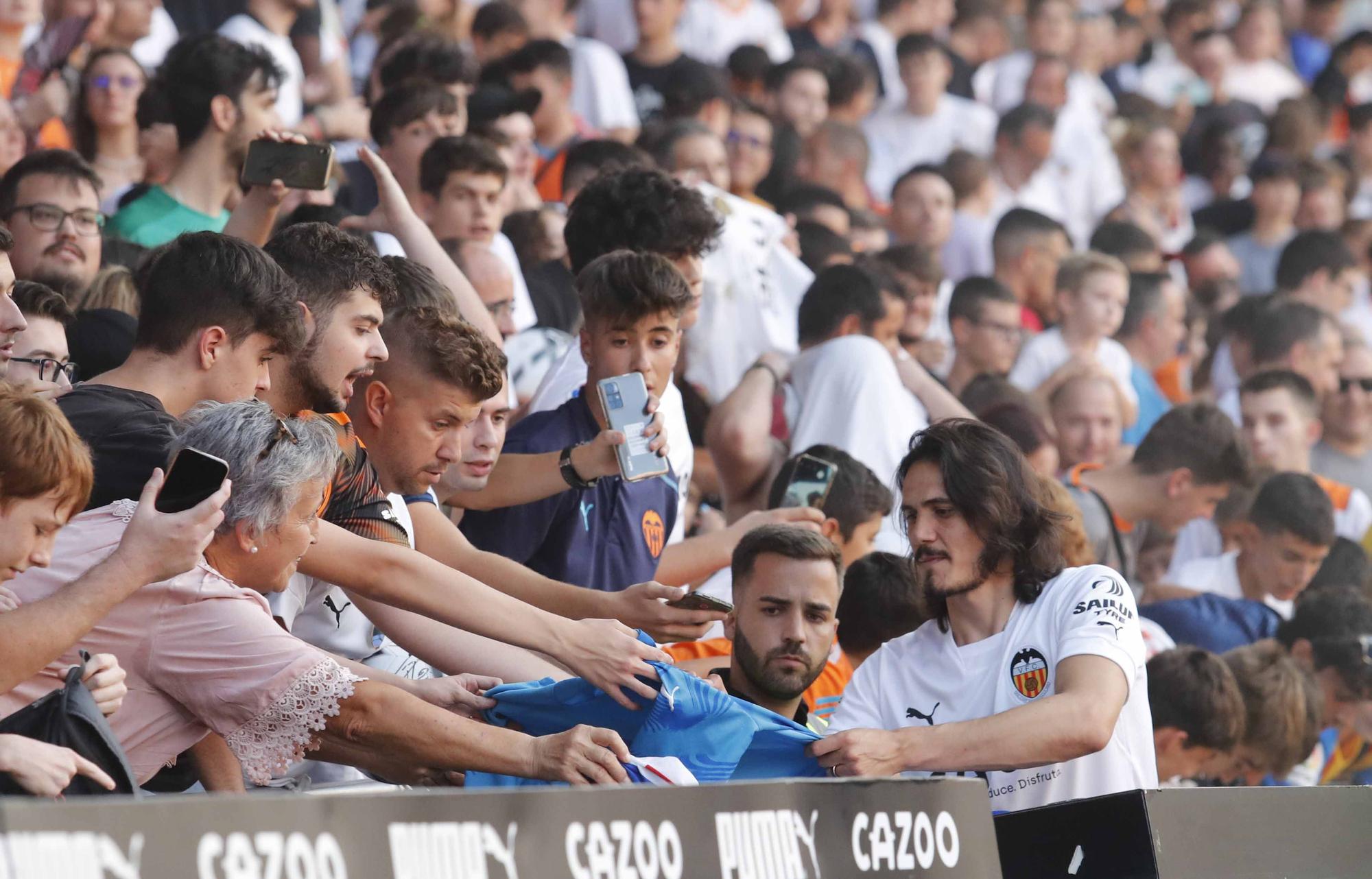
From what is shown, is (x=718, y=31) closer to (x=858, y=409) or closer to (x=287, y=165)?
(x=858, y=409)

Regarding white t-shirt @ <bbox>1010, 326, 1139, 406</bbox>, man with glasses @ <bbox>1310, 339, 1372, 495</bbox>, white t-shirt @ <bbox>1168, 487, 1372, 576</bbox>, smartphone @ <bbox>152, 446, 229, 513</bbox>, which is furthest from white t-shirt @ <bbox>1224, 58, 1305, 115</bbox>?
smartphone @ <bbox>152, 446, 229, 513</bbox>

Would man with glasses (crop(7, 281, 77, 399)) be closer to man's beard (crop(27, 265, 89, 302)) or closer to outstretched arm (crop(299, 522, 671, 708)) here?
man's beard (crop(27, 265, 89, 302))

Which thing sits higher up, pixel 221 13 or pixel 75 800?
pixel 75 800

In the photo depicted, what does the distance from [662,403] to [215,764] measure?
2.33 meters

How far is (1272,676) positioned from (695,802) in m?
4.36

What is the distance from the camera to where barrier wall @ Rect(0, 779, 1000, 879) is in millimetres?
2613

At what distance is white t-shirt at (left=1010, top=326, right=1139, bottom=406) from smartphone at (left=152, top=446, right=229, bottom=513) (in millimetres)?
6980

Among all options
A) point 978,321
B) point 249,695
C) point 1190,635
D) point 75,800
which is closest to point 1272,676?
point 1190,635

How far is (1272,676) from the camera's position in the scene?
7203 millimetres

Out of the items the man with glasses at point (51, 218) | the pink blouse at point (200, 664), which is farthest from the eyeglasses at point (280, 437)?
the man with glasses at point (51, 218)

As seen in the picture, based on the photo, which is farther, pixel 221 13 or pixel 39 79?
pixel 221 13

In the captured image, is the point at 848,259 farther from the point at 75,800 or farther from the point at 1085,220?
the point at 75,800

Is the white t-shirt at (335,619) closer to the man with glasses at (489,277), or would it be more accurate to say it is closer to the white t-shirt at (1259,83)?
the man with glasses at (489,277)

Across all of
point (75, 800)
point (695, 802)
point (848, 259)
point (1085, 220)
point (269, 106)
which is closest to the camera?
point (75, 800)
